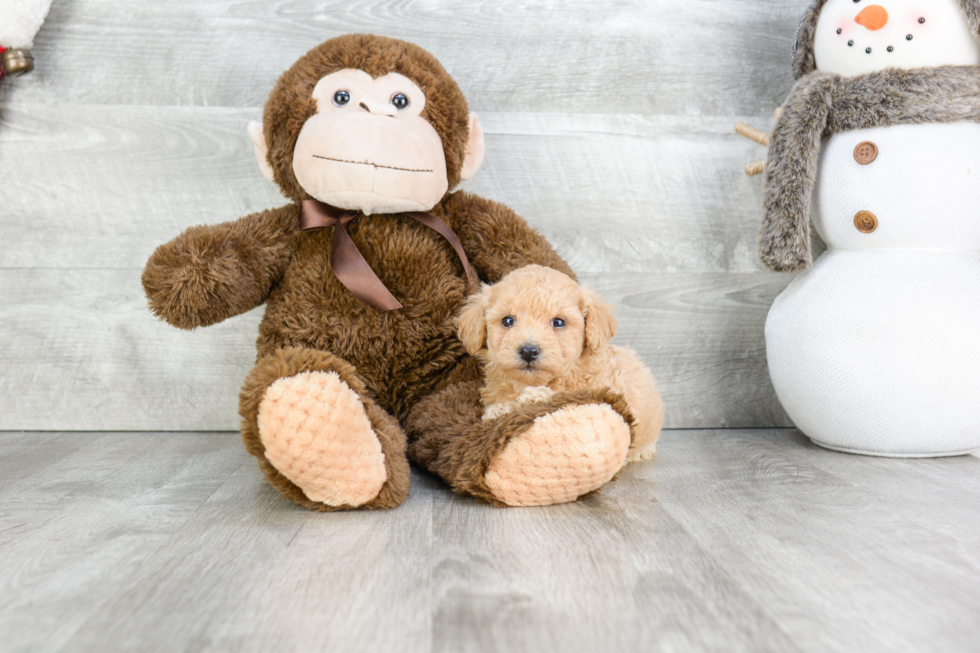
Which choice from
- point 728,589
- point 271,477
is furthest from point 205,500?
point 728,589

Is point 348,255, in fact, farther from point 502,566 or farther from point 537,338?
point 502,566

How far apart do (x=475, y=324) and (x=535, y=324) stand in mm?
83

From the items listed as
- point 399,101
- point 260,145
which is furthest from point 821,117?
point 260,145

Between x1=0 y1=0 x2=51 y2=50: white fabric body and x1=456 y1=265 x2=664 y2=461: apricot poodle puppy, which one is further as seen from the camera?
x1=0 y1=0 x2=51 y2=50: white fabric body

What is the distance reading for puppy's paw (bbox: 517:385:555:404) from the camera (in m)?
0.87

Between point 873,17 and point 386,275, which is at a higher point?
point 873,17

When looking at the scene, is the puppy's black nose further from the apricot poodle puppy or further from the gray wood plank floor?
the gray wood plank floor

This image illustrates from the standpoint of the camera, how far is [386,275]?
3.28 feet

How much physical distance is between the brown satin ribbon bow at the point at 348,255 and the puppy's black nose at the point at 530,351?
0.21 meters

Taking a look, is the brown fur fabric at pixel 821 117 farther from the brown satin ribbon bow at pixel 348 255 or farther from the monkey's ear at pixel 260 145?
the monkey's ear at pixel 260 145

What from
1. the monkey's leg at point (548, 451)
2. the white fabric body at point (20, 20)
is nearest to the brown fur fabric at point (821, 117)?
the monkey's leg at point (548, 451)

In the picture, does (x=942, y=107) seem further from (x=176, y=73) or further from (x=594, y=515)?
(x=176, y=73)

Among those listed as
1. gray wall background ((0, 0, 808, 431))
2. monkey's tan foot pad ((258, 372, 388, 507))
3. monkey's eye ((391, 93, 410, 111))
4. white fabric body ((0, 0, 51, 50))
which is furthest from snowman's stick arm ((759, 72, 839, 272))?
white fabric body ((0, 0, 51, 50))

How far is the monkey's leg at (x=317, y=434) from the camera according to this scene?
0.75m
